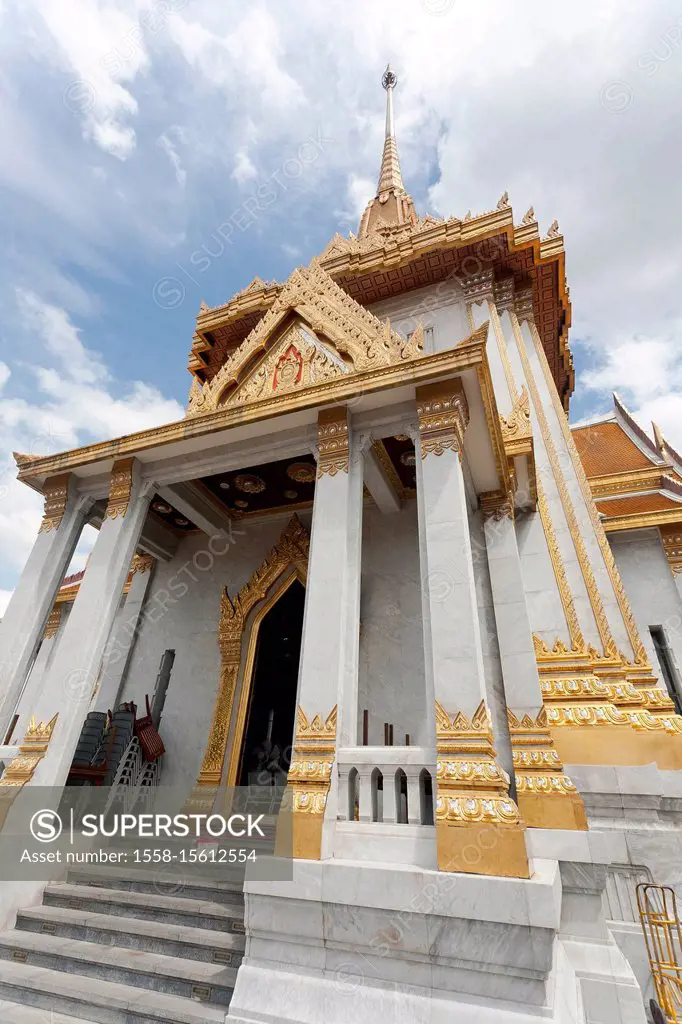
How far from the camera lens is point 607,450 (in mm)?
13898

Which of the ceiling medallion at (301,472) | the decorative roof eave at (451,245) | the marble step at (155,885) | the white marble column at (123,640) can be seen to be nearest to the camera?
the marble step at (155,885)

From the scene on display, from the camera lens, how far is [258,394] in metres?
6.70

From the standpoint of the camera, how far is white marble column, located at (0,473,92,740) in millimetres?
5949

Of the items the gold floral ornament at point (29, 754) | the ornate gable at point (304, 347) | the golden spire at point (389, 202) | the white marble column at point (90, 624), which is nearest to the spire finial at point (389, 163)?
the golden spire at point (389, 202)

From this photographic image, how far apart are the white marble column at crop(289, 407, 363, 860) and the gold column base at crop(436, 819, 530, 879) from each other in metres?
0.88

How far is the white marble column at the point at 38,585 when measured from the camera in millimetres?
5949

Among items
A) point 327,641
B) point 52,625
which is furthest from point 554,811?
point 52,625

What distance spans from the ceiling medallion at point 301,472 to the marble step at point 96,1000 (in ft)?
19.1

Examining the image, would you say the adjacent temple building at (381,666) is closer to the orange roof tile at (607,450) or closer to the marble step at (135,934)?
the marble step at (135,934)

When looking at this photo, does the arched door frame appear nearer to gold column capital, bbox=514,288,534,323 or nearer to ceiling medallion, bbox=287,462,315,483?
ceiling medallion, bbox=287,462,315,483

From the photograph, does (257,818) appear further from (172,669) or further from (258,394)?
(258,394)

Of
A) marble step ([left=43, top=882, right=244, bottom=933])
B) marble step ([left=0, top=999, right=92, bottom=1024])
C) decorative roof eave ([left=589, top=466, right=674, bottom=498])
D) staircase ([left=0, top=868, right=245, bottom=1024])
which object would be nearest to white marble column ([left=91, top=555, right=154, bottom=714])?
marble step ([left=43, top=882, right=244, bottom=933])

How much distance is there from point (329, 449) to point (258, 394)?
1.58m

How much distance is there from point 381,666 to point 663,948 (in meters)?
3.89
